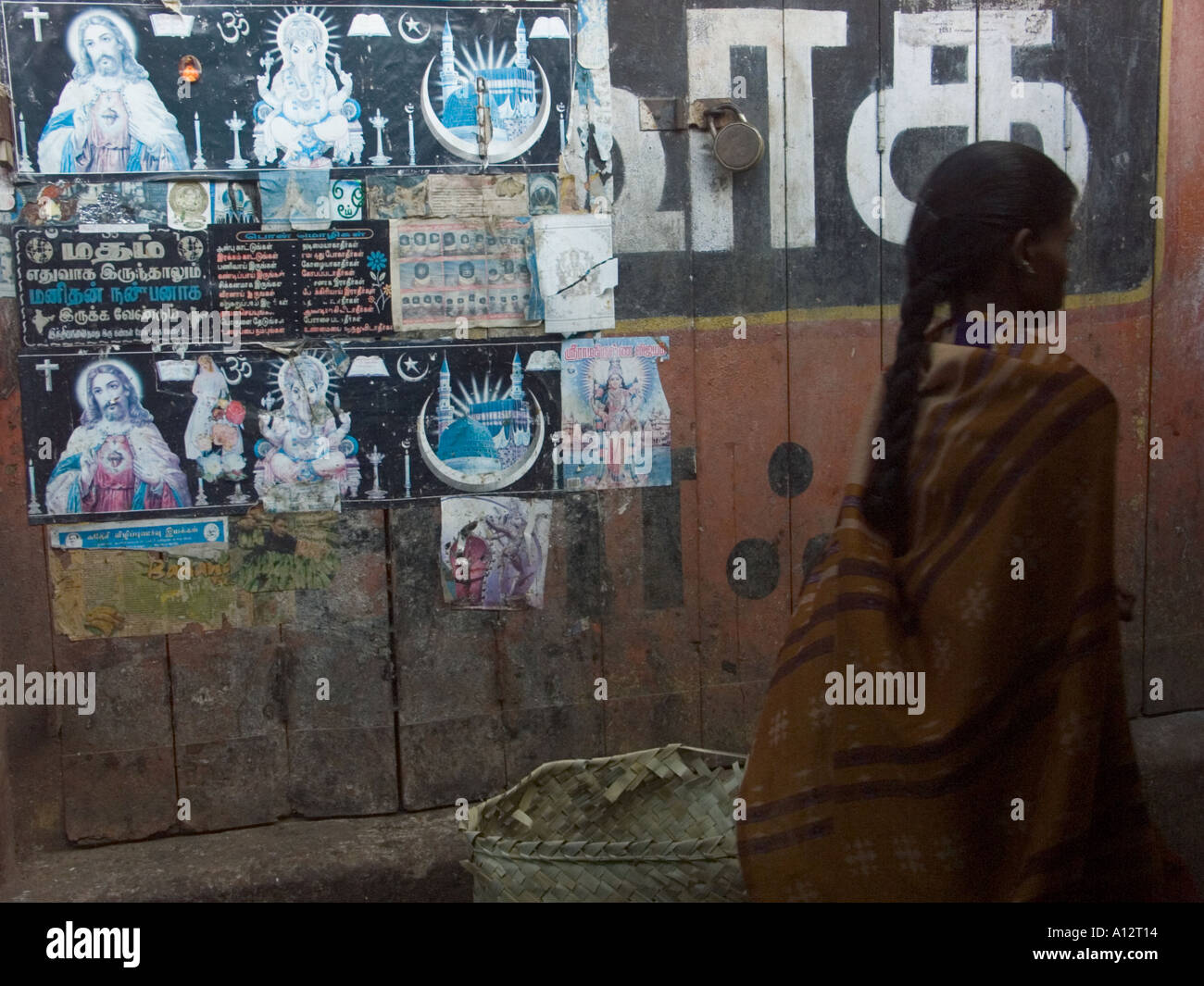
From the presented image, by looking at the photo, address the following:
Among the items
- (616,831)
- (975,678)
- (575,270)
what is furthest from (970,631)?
(575,270)

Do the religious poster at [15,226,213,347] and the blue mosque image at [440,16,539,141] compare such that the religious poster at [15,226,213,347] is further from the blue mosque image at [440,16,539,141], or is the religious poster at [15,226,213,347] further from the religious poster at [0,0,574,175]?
the blue mosque image at [440,16,539,141]

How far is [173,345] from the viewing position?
285 centimetres

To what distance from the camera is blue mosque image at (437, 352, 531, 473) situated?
299cm

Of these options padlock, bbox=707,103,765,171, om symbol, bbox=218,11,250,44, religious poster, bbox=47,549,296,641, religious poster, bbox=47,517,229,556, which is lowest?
religious poster, bbox=47,549,296,641

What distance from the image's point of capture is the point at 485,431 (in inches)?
118

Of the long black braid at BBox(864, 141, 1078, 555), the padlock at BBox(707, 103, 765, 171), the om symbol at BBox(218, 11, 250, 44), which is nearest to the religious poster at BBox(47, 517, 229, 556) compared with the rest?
the om symbol at BBox(218, 11, 250, 44)

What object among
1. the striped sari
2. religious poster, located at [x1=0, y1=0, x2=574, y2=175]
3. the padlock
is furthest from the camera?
the padlock

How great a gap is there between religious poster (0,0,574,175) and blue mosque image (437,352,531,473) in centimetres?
63

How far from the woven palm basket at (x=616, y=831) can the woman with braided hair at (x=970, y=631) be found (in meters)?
0.64

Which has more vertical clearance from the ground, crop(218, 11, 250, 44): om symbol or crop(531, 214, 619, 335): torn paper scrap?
crop(218, 11, 250, 44): om symbol

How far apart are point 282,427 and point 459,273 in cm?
63

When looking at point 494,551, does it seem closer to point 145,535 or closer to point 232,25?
point 145,535

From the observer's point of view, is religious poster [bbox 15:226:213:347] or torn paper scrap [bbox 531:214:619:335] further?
torn paper scrap [bbox 531:214:619:335]
